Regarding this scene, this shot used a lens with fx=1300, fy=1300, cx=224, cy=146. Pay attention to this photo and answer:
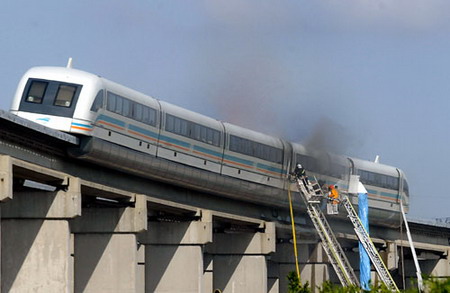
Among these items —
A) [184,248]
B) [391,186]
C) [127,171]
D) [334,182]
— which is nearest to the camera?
[127,171]

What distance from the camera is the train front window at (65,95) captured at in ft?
165

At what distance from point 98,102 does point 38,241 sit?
6092 mm

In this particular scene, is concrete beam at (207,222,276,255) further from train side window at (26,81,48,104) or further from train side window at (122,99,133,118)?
train side window at (26,81,48,104)

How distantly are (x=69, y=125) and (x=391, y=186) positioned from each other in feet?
137

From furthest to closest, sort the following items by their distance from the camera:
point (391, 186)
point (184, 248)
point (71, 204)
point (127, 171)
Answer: point (391, 186) → point (184, 248) → point (127, 171) → point (71, 204)

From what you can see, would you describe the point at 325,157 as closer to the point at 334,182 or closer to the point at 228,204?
the point at 334,182

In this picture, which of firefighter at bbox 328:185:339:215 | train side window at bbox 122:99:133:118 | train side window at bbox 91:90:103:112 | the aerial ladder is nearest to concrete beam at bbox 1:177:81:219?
train side window at bbox 91:90:103:112

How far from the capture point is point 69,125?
49.8 m

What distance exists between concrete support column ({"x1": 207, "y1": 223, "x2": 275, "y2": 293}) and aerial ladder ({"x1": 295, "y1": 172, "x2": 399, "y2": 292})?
2999 millimetres

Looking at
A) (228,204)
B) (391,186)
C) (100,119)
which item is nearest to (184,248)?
(228,204)

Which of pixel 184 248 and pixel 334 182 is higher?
pixel 334 182

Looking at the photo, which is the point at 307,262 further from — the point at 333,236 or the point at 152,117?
the point at 152,117

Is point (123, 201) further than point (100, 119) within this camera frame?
Yes

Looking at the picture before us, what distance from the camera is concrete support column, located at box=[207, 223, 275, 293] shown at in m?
74.1
